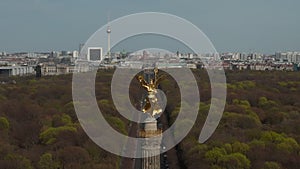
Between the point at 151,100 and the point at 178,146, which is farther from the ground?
the point at 151,100

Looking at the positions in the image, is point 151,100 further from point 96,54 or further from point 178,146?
point 96,54

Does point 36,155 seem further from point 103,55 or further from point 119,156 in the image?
point 103,55

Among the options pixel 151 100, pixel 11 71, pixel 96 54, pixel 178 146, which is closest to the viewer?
pixel 151 100

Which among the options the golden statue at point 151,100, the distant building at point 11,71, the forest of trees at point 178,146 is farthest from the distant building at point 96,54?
the golden statue at point 151,100

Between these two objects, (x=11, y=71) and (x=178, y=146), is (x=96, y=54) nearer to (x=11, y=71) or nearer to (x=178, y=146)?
(x=11, y=71)

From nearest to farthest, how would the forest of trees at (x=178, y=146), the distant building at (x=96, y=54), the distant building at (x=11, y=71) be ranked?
the forest of trees at (x=178, y=146) < the distant building at (x=11, y=71) < the distant building at (x=96, y=54)

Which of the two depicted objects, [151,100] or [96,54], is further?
[96,54]

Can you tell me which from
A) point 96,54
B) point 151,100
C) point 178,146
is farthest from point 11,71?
point 151,100

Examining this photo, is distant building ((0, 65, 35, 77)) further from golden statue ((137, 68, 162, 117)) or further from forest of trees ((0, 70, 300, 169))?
golden statue ((137, 68, 162, 117))

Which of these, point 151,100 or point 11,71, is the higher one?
point 151,100

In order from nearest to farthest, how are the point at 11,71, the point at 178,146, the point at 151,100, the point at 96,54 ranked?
1. the point at 151,100
2. the point at 178,146
3. the point at 11,71
4. the point at 96,54

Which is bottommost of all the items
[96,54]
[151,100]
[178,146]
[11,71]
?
[178,146]

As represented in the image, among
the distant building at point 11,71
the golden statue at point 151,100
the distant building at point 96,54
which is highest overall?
Answer: the golden statue at point 151,100

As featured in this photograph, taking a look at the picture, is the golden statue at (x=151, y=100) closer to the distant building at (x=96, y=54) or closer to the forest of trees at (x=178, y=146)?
the forest of trees at (x=178, y=146)
